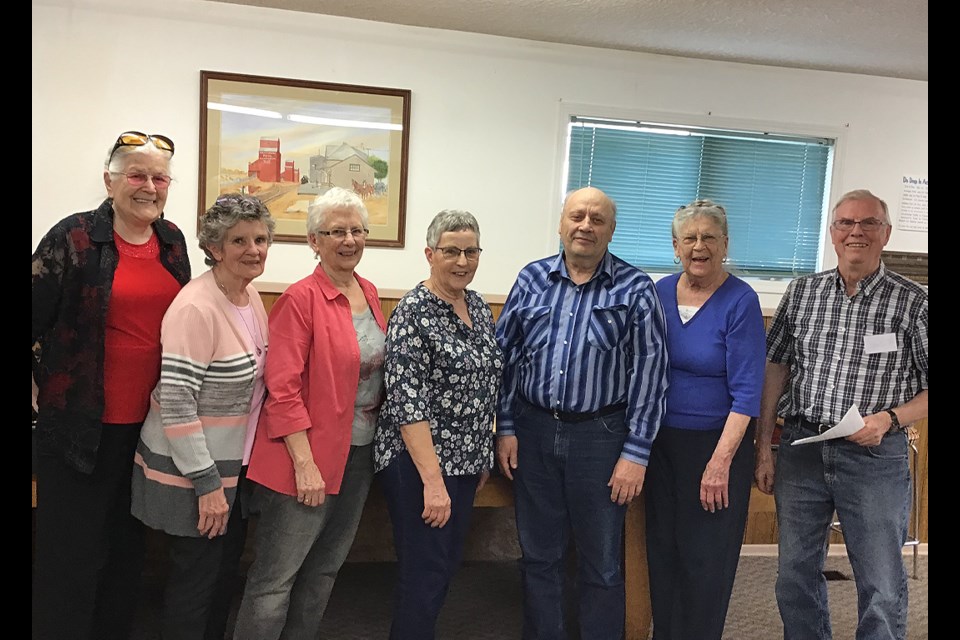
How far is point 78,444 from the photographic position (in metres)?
1.74

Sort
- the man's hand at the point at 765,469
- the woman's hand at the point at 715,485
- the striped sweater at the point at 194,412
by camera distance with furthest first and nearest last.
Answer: the man's hand at the point at 765,469 → the woman's hand at the point at 715,485 → the striped sweater at the point at 194,412

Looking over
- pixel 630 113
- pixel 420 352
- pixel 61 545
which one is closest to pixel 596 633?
pixel 420 352

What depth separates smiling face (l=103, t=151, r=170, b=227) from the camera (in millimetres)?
1786

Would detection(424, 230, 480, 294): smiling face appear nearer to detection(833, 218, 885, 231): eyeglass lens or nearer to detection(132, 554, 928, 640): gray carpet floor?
detection(833, 218, 885, 231): eyeglass lens

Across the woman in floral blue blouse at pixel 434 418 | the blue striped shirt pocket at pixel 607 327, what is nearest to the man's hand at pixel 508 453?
the woman in floral blue blouse at pixel 434 418

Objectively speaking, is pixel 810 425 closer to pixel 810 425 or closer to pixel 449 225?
pixel 810 425

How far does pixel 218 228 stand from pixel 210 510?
0.71 m

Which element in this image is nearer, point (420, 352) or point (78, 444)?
point (78, 444)

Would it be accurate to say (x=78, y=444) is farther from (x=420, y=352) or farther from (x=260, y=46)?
(x=260, y=46)

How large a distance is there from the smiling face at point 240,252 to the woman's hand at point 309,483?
0.51m

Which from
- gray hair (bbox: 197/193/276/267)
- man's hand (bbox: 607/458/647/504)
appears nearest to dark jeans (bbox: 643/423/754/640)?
man's hand (bbox: 607/458/647/504)

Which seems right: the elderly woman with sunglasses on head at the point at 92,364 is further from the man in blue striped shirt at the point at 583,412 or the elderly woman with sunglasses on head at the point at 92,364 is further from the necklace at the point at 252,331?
the man in blue striped shirt at the point at 583,412

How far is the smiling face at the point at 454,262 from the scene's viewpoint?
77.8 inches

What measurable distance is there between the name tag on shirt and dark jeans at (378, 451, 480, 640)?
4.01 feet
